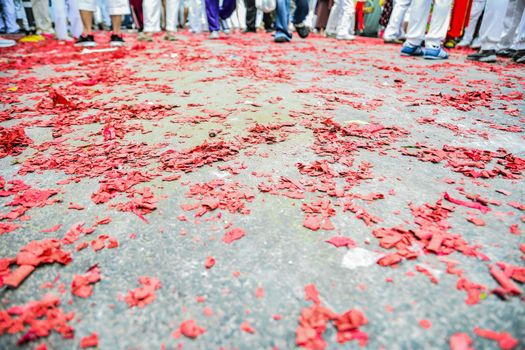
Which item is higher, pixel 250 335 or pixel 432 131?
pixel 432 131

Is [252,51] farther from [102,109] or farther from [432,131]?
[432,131]

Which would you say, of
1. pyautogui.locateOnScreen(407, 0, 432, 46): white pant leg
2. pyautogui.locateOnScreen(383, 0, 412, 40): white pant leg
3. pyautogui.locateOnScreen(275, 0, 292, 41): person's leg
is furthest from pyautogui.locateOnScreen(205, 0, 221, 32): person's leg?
pyautogui.locateOnScreen(407, 0, 432, 46): white pant leg

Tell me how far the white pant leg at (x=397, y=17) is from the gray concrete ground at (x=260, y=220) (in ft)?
15.5

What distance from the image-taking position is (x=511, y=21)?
5.38m

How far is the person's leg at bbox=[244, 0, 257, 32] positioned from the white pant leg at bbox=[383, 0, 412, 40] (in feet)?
14.9

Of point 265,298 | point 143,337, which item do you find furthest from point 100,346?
point 265,298

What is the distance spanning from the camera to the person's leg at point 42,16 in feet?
28.2

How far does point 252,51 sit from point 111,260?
18.2 feet

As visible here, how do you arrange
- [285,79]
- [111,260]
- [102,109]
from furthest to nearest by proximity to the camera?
[285,79] → [102,109] → [111,260]

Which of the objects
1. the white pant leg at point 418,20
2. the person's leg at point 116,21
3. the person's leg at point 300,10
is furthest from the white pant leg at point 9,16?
the white pant leg at point 418,20

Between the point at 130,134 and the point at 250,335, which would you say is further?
the point at 130,134

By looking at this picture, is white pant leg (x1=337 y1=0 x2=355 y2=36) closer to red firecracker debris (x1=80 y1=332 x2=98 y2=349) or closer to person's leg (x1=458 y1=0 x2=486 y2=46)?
person's leg (x1=458 y1=0 x2=486 y2=46)

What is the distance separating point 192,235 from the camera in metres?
1.22

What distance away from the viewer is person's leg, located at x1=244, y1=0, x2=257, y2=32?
10.4 meters
